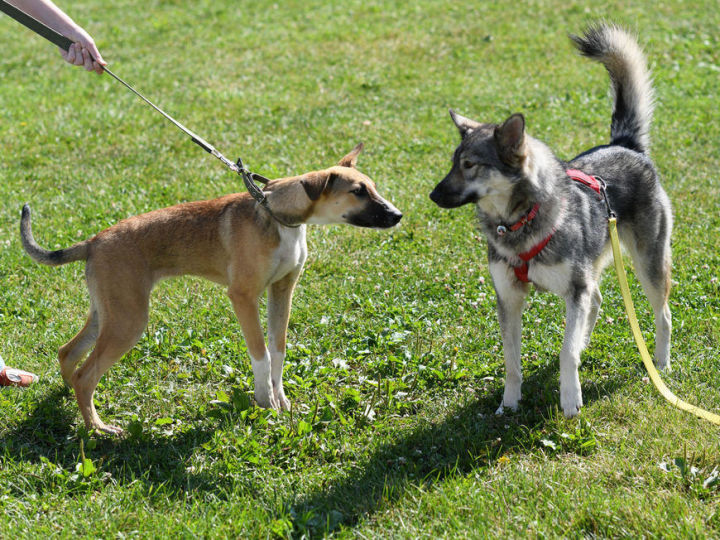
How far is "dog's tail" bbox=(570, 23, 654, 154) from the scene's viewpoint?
16.8ft

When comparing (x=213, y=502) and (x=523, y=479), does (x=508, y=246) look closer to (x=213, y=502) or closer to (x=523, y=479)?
(x=523, y=479)

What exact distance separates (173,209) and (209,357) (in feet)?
3.77

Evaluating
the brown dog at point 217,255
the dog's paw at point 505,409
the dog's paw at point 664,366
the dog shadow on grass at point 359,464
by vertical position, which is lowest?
the dog's paw at point 664,366

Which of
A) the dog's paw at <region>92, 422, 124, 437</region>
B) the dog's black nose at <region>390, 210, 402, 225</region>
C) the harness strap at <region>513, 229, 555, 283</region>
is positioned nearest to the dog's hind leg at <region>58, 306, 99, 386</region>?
the dog's paw at <region>92, 422, 124, 437</region>

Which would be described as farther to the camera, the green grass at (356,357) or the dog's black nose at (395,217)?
the dog's black nose at (395,217)

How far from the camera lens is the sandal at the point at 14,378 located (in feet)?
16.7

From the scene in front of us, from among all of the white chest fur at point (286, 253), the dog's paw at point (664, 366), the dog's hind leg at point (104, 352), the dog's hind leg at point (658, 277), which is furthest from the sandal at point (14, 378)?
the dog's paw at point (664, 366)

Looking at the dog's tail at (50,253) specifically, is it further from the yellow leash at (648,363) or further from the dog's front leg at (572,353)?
the yellow leash at (648,363)

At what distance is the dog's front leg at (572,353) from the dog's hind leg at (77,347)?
10.1 feet

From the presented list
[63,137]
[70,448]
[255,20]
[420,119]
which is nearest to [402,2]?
[255,20]

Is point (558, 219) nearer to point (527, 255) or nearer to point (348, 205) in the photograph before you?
point (527, 255)

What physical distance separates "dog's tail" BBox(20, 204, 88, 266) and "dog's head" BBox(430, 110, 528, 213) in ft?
7.62

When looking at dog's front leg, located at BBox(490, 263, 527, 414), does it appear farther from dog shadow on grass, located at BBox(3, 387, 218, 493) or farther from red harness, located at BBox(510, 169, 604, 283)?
dog shadow on grass, located at BBox(3, 387, 218, 493)

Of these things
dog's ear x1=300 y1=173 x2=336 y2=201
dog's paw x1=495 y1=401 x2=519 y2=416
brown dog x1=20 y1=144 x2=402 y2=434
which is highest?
dog's ear x1=300 y1=173 x2=336 y2=201
